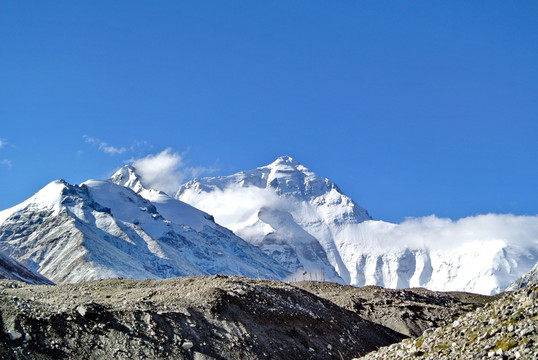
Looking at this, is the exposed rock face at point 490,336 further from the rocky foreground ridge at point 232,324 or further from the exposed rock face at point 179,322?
the exposed rock face at point 179,322

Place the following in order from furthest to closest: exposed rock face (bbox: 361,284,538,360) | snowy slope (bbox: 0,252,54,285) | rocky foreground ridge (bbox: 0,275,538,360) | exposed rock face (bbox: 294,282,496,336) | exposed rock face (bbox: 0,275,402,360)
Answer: snowy slope (bbox: 0,252,54,285) → exposed rock face (bbox: 294,282,496,336) → exposed rock face (bbox: 0,275,402,360) → rocky foreground ridge (bbox: 0,275,538,360) → exposed rock face (bbox: 361,284,538,360)

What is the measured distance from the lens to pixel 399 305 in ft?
189

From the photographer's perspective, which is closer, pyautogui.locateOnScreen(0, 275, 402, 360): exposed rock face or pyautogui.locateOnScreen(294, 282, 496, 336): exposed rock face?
pyautogui.locateOnScreen(0, 275, 402, 360): exposed rock face

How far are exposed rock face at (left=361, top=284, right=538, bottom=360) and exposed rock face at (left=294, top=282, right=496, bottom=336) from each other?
1220 inches

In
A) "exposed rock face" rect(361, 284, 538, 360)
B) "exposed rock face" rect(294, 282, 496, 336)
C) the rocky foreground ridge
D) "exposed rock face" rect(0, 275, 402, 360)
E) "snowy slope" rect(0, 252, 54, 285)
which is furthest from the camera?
"snowy slope" rect(0, 252, 54, 285)

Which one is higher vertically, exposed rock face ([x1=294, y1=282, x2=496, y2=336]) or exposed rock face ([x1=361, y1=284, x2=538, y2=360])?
exposed rock face ([x1=294, y1=282, x2=496, y2=336])

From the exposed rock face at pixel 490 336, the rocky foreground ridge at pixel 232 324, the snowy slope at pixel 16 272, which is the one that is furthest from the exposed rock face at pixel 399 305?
the snowy slope at pixel 16 272

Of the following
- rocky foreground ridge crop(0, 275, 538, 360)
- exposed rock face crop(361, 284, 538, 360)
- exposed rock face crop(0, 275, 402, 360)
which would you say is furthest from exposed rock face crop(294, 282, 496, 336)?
exposed rock face crop(361, 284, 538, 360)

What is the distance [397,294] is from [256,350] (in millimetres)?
27363

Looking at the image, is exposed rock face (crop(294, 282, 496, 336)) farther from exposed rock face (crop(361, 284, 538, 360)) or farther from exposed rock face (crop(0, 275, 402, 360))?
exposed rock face (crop(361, 284, 538, 360))

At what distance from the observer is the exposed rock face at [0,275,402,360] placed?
31.9 metres

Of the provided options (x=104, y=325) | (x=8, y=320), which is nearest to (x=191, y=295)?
(x=104, y=325)

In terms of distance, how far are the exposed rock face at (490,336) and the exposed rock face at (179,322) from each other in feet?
47.9

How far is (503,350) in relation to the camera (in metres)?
18.9
